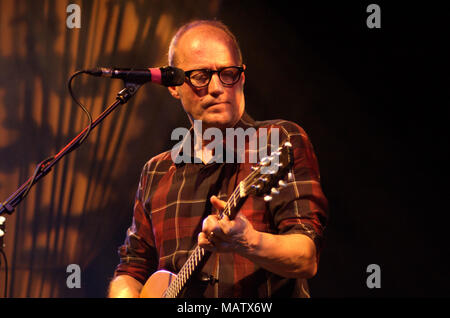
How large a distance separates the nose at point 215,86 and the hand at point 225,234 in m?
0.73

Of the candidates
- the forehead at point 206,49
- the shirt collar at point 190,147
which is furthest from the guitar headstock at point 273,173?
the forehead at point 206,49

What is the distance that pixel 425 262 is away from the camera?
9.91 ft

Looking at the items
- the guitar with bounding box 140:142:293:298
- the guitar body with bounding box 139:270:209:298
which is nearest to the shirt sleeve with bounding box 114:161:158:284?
the guitar body with bounding box 139:270:209:298

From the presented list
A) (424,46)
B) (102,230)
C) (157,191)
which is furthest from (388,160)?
(102,230)

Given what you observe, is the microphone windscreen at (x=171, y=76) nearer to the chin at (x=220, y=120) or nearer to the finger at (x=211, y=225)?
the chin at (x=220, y=120)

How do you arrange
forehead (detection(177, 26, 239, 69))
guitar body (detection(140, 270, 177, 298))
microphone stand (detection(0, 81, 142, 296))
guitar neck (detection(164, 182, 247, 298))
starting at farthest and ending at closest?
forehead (detection(177, 26, 239, 69))
guitar body (detection(140, 270, 177, 298))
microphone stand (detection(0, 81, 142, 296))
guitar neck (detection(164, 182, 247, 298))

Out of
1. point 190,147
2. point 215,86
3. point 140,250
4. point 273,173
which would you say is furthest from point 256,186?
point 140,250

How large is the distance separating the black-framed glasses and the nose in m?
0.01

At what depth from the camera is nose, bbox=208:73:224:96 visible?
2055 millimetres

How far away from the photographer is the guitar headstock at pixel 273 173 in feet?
4.70

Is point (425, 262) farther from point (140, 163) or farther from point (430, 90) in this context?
point (140, 163)

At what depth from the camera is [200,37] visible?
217 cm

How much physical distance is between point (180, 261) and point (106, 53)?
252 cm

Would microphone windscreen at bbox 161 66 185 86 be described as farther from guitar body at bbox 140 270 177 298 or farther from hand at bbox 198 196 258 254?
guitar body at bbox 140 270 177 298
